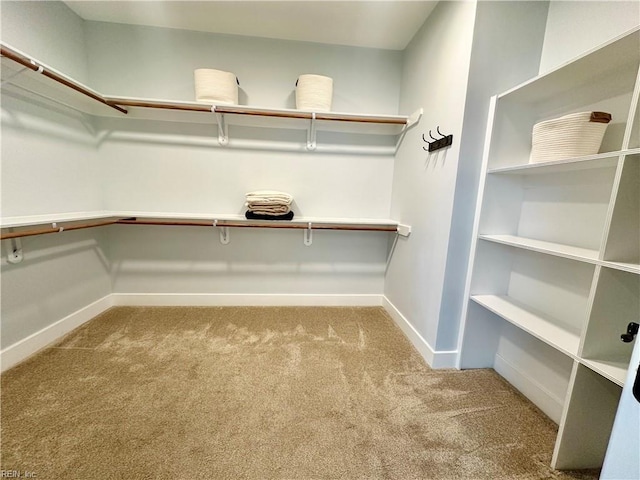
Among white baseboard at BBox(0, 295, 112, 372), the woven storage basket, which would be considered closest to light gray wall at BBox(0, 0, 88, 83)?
white baseboard at BBox(0, 295, 112, 372)

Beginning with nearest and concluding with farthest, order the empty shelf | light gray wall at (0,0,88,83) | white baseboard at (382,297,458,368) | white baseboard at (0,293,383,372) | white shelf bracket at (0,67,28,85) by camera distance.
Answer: the empty shelf, white shelf bracket at (0,67,28,85), light gray wall at (0,0,88,83), white baseboard at (382,297,458,368), white baseboard at (0,293,383,372)

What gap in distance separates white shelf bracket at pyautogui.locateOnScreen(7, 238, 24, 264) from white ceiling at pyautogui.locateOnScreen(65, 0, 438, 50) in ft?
5.51

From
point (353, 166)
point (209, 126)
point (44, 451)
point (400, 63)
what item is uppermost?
point (400, 63)

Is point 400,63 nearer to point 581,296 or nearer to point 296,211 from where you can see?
point 296,211

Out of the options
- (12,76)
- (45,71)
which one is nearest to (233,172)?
(45,71)

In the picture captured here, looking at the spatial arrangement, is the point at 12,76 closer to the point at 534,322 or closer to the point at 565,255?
the point at 565,255

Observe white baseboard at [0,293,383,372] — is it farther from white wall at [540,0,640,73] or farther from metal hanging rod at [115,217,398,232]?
white wall at [540,0,640,73]

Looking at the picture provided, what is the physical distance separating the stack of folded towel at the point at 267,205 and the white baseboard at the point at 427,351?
1.28 meters

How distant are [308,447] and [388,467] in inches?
12.9

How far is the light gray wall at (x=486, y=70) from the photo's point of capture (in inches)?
52.0

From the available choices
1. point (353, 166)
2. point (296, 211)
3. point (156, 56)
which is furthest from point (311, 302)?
point (156, 56)

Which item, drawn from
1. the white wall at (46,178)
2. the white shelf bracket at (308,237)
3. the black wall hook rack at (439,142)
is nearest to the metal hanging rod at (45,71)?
the white wall at (46,178)

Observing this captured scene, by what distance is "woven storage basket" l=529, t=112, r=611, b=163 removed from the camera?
3.25ft

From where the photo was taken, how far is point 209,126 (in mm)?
2117
